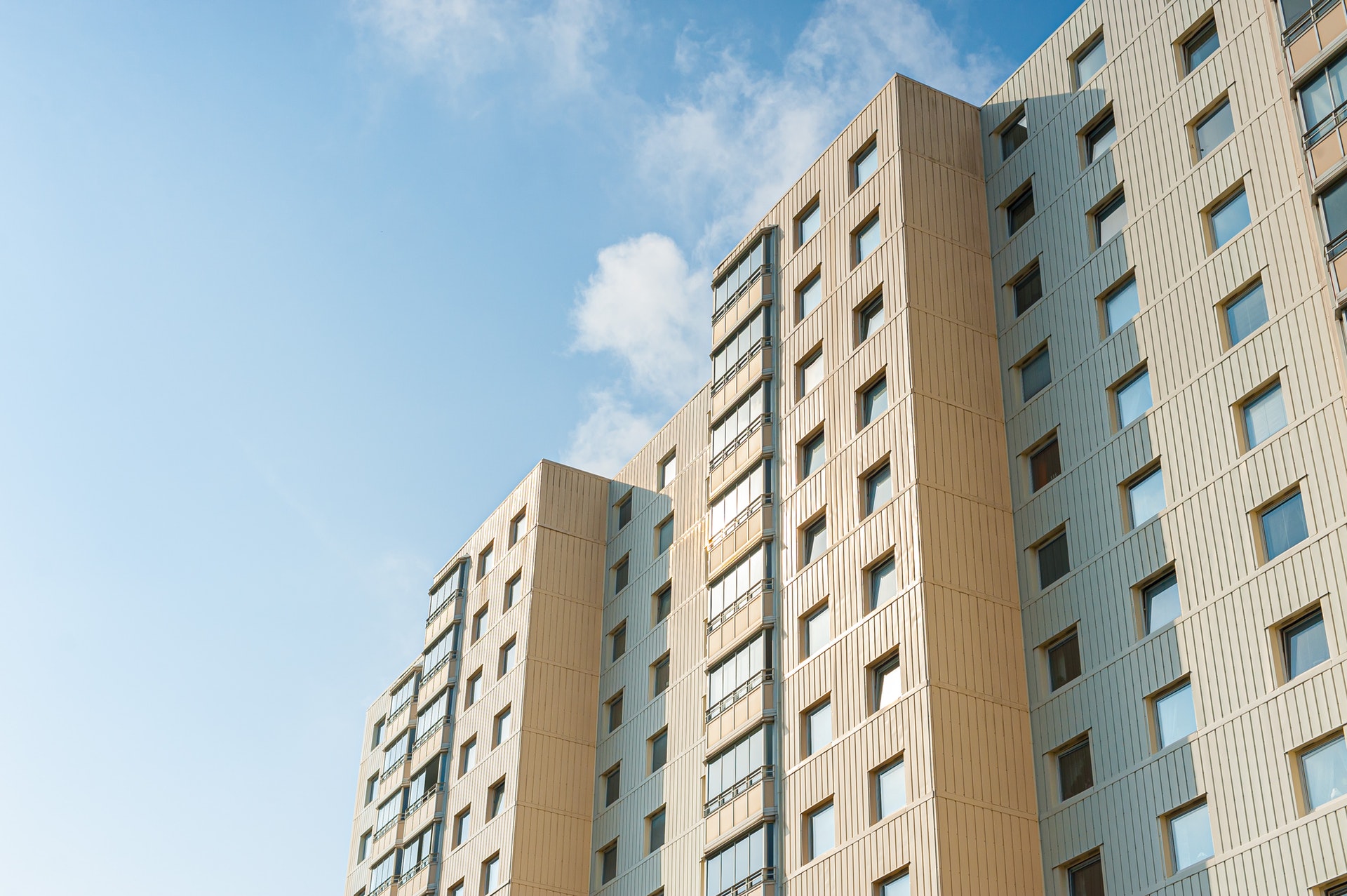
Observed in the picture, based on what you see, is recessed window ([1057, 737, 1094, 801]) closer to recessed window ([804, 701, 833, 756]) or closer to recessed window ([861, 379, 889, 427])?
recessed window ([804, 701, 833, 756])

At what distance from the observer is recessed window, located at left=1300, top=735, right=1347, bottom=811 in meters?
29.1

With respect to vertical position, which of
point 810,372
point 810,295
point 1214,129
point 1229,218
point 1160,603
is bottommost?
point 1160,603

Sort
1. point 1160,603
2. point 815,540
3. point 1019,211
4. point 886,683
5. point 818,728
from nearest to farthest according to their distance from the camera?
point 1160,603 → point 886,683 → point 818,728 → point 815,540 → point 1019,211

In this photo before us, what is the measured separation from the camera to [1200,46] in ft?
131

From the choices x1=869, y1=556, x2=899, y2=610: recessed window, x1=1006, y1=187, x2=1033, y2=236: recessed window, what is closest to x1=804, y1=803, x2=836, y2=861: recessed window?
x1=869, y1=556, x2=899, y2=610: recessed window

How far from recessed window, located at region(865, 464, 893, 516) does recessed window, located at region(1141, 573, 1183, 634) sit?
799 centimetres

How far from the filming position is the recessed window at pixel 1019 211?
44531mm

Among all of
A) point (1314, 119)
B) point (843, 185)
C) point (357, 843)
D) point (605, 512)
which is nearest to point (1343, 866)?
point (1314, 119)

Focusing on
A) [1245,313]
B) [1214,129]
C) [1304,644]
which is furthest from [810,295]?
[1304,644]

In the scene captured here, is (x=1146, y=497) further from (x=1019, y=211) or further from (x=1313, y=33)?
(x=1019, y=211)

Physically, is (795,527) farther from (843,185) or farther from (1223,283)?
(1223,283)

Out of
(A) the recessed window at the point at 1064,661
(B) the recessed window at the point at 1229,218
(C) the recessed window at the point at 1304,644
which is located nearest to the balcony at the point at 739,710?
(A) the recessed window at the point at 1064,661

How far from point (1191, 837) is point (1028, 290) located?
56.0ft

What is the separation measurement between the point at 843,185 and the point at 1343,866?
86.9ft
